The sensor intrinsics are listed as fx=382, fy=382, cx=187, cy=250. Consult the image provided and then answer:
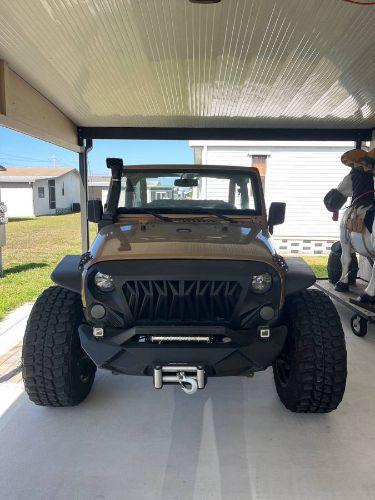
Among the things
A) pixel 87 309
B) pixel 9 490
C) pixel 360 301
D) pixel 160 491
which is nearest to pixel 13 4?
pixel 87 309

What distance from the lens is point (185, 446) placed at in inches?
98.0

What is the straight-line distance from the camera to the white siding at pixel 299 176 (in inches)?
452

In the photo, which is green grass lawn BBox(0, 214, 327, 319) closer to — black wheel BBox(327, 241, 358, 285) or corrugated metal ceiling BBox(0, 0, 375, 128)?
black wheel BBox(327, 241, 358, 285)

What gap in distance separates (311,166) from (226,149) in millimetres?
2662

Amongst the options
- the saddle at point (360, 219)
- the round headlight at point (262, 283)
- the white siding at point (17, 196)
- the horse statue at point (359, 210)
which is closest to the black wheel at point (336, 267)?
the horse statue at point (359, 210)

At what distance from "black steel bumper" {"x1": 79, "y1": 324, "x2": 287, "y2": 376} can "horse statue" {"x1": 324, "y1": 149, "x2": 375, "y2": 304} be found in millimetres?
2670

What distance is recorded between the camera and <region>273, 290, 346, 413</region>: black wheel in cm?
262

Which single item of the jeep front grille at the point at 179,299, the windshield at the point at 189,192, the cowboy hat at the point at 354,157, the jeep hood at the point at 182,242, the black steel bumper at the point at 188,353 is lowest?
the black steel bumper at the point at 188,353

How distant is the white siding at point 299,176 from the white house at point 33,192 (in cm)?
1804

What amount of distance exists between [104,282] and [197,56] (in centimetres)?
241

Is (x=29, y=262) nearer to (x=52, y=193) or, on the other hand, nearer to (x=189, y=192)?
(x=189, y=192)

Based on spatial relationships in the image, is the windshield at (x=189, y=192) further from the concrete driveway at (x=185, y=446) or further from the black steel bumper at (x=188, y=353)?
the concrete driveway at (x=185, y=446)

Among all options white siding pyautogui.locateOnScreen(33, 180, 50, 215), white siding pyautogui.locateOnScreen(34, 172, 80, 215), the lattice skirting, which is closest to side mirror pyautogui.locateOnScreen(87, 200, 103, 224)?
the lattice skirting

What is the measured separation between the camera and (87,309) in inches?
95.9
